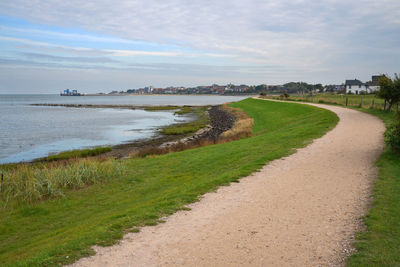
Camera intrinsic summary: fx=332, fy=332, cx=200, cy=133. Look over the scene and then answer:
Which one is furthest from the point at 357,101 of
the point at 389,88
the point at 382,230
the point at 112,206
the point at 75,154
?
the point at 382,230

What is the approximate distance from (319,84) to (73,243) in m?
151

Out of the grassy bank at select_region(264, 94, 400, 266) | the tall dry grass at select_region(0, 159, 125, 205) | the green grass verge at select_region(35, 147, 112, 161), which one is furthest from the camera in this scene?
the green grass verge at select_region(35, 147, 112, 161)

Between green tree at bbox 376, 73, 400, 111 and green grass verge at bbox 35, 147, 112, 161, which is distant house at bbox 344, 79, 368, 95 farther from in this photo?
green grass verge at bbox 35, 147, 112, 161

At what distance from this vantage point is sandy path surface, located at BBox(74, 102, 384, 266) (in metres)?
5.46

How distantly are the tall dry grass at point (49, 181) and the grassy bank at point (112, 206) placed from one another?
40 cm

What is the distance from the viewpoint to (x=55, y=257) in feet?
18.4

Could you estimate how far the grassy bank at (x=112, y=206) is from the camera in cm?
654

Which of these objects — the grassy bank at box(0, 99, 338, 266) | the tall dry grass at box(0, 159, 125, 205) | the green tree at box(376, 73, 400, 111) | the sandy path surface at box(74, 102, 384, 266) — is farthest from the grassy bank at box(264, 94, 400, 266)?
the green tree at box(376, 73, 400, 111)

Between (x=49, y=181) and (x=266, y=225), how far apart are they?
8755 mm

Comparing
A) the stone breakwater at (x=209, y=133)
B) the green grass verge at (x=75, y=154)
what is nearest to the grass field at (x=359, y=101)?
the stone breakwater at (x=209, y=133)

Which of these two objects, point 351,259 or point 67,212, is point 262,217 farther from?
point 67,212

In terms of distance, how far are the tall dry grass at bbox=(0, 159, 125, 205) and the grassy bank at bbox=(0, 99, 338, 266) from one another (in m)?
0.40

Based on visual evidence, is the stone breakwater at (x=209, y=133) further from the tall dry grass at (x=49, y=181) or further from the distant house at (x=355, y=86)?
the distant house at (x=355, y=86)

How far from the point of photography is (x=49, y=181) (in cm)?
1221
